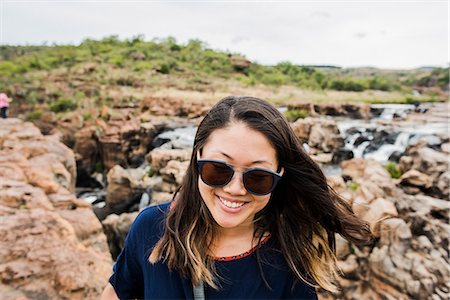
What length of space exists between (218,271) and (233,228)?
0.19m

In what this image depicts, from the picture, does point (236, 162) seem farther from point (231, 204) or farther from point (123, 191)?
point (123, 191)

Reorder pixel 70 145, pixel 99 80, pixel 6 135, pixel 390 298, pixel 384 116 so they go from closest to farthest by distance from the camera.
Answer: pixel 390 298 → pixel 6 135 → pixel 70 145 → pixel 384 116 → pixel 99 80

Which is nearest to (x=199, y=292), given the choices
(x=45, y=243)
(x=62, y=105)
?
(x=45, y=243)

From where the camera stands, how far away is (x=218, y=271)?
4.11 feet

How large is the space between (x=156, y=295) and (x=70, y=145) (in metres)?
13.5

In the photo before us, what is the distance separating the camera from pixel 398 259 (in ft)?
14.9

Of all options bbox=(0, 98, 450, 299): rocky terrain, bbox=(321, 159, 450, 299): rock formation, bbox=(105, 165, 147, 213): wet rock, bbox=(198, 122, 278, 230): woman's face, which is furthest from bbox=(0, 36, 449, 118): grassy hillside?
bbox=(198, 122, 278, 230): woman's face

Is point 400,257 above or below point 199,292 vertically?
below

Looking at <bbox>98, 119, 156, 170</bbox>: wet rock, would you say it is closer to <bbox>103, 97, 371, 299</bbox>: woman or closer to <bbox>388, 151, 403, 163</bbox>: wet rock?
<bbox>388, 151, 403, 163</bbox>: wet rock

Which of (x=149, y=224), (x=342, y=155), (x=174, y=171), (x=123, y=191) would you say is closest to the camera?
(x=149, y=224)

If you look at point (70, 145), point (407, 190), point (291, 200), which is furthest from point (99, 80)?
point (291, 200)

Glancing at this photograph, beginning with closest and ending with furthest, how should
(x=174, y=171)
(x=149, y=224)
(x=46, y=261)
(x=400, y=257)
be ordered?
1. (x=149, y=224)
2. (x=46, y=261)
3. (x=400, y=257)
4. (x=174, y=171)

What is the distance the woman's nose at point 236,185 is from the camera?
121 cm

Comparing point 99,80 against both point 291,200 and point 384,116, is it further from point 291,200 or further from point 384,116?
point 291,200
